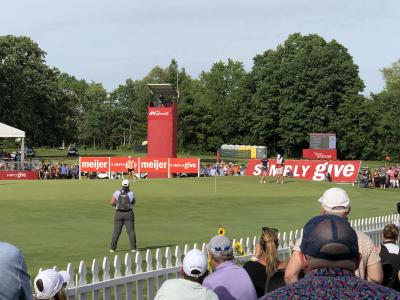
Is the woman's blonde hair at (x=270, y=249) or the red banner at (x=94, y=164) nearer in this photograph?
the woman's blonde hair at (x=270, y=249)

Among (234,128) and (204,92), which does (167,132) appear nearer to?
(234,128)

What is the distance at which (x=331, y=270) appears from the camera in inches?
101

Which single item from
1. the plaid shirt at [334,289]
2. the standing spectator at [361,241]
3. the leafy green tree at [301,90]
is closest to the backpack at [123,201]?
the standing spectator at [361,241]

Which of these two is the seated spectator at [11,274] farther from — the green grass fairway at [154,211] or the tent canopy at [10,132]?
the tent canopy at [10,132]

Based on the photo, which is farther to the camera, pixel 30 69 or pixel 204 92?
pixel 204 92

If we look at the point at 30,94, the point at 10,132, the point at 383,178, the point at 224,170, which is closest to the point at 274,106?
the point at 30,94

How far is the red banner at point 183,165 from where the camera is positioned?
45.1m

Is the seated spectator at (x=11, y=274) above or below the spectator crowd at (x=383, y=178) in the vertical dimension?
above

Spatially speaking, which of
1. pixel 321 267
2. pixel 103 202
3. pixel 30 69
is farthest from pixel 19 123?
pixel 321 267

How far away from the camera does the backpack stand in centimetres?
1547

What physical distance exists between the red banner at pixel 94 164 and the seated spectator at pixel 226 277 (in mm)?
40104

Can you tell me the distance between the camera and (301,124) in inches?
3329

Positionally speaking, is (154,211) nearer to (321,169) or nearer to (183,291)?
(321,169)

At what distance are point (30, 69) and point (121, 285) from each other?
75875 millimetres
